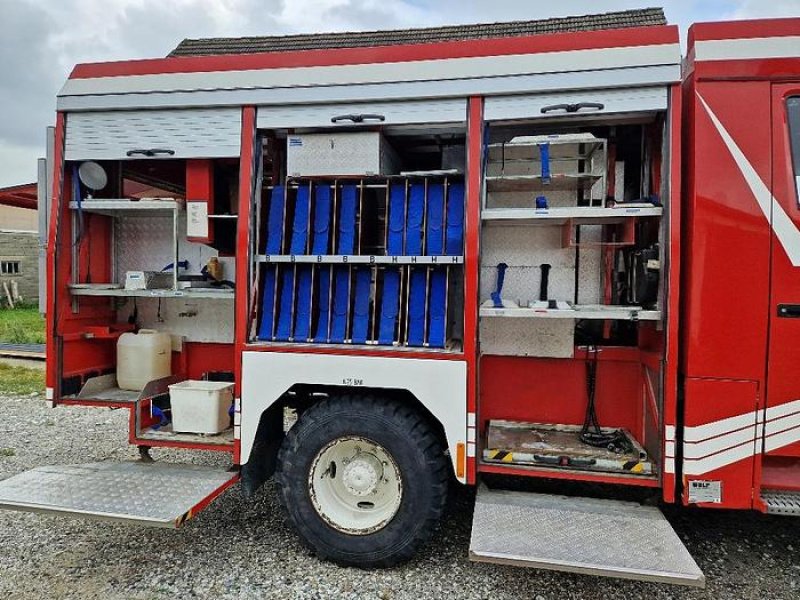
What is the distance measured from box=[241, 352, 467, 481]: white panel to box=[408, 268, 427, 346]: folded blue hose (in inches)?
8.1

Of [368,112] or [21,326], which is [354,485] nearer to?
[368,112]

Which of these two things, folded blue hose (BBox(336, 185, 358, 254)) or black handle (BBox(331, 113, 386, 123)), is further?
folded blue hose (BBox(336, 185, 358, 254))

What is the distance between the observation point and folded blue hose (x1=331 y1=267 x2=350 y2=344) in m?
3.61

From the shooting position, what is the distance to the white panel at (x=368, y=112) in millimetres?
3377

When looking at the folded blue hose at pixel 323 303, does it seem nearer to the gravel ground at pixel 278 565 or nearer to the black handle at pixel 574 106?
the gravel ground at pixel 278 565

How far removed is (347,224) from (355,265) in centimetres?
28

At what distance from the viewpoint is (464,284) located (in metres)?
A: 3.30

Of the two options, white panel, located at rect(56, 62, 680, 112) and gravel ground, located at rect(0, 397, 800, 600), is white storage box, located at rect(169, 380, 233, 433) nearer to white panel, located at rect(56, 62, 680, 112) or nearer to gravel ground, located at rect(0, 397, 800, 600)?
gravel ground, located at rect(0, 397, 800, 600)

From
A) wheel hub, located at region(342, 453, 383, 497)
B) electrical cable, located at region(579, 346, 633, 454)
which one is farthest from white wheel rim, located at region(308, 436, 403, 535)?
electrical cable, located at region(579, 346, 633, 454)

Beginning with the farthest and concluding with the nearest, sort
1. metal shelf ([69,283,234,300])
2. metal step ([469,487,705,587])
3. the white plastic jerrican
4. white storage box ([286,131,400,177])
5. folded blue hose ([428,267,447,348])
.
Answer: the white plastic jerrican < metal shelf ([69,283,234,300]) < white storage box ([286,131,400,177]) < folded blue hose ([428,267,447,348]) < metal step ([469,487,705,587])

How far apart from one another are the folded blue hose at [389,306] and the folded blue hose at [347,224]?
12.0 inches

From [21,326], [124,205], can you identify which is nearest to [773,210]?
[124,205]

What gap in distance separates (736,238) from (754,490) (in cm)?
139

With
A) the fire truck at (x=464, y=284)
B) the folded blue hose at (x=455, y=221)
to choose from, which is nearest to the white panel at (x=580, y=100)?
the fire truck at (x=464, y=284)
